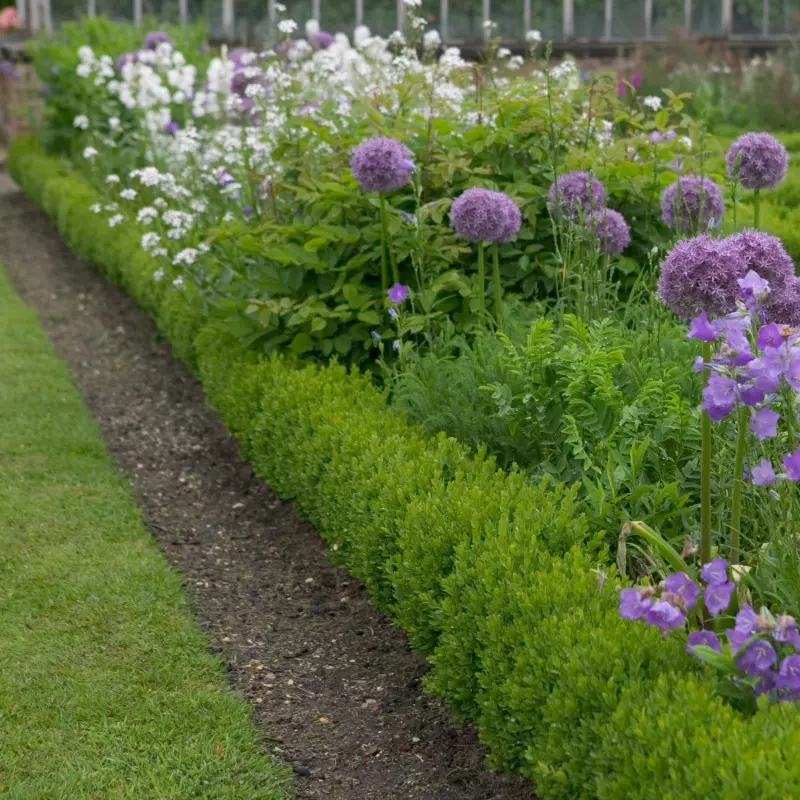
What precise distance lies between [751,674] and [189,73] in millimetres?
7230

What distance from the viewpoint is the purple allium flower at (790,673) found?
6.93 feet

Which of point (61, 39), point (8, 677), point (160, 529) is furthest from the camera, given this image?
point (61, 39)

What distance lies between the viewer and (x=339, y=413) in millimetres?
3957

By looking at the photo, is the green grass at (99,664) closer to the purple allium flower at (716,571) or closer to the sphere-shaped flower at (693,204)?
the purple allium flower at (716,571)

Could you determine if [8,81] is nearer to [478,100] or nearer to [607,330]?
[478,100]

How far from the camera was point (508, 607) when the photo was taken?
2654mm

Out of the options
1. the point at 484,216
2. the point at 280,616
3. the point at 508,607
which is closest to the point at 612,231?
the point at 484,216

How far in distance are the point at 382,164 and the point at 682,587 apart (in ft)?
7.49

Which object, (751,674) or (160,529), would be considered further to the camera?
(160,529)

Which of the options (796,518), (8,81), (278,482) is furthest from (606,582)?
(8,81)

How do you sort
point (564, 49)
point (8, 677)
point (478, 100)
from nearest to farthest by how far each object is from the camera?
point (8, 677), point (478, 100), point (564, 49)

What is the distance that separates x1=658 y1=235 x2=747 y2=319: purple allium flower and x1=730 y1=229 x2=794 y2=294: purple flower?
0.10 m

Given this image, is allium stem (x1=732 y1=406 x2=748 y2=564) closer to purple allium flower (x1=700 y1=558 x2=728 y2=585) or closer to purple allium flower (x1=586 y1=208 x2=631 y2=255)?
purple allium flower (x1=700 y1=558 x2=728 y2=585)

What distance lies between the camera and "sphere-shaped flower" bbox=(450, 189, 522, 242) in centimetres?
392
